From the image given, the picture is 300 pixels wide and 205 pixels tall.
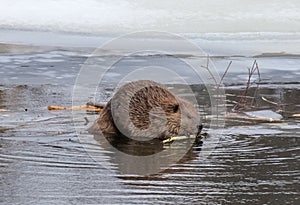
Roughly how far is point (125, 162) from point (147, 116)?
0.85 m

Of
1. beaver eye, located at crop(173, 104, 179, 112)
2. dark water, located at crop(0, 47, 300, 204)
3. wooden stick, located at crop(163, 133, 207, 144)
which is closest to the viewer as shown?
dark water, located at crop(0, 47, 300, 204)

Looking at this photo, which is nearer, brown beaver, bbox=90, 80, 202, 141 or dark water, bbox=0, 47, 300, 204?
dark water, bbox=0, 47, 300, 204

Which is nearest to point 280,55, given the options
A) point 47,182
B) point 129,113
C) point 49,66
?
point 49,66

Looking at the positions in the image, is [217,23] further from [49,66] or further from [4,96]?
[4,96]

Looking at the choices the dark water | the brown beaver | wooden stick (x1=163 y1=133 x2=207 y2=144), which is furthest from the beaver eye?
the dark water

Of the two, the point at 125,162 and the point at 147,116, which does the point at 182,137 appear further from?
the point at 125,162

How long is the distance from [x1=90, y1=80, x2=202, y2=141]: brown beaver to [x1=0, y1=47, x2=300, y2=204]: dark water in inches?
8.7

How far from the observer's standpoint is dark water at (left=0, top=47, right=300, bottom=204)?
12.0ft

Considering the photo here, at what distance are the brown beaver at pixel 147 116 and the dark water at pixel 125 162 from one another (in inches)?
8.7

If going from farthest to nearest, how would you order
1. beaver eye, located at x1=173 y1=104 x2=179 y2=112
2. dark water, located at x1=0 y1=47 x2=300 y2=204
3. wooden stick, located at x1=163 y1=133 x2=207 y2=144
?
beaver eye, located at x1=173 y1=104 x2=179 y2=112
wooden stick, located at x1=163 y1=133 x2=207 y2=144
dark water, located at x1=0 y1=47 x2=300 y2=204

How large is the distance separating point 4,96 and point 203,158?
3011 mm

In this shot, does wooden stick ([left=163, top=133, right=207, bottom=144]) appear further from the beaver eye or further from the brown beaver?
the beaver eye

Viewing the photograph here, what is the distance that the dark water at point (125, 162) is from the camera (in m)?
3.66

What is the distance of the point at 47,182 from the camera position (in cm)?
389
